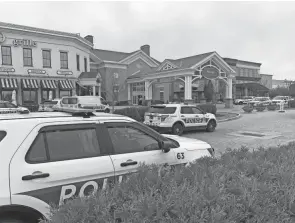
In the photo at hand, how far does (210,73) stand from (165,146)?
25050mm

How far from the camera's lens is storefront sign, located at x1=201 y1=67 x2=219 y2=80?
1058 inches

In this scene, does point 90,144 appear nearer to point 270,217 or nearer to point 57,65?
point 270,217

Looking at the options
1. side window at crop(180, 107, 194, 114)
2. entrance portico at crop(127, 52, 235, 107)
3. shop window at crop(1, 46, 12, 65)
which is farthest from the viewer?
entrance portico at crop(127, 52, 235, 107)

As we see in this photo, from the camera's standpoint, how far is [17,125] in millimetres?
2809

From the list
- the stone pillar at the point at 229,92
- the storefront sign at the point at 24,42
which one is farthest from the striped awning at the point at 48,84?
the stone pillar at the point at 229,92

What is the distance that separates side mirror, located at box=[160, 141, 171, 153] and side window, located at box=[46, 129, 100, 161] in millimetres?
1035

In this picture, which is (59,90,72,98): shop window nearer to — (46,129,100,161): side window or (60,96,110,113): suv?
(60,96,110,113): suv

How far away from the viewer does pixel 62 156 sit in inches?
118

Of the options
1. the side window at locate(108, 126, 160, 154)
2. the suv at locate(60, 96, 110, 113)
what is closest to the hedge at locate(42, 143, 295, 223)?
the side window at locate(108, 126, 160, 154)

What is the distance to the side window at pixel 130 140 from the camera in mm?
3526

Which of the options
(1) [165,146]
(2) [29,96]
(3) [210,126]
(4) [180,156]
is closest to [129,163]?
(1) [165,146]

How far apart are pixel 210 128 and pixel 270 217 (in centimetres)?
1137

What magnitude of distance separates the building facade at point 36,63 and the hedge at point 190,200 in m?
24.4

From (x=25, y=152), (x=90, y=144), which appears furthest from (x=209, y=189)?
(x=25, y=152)
